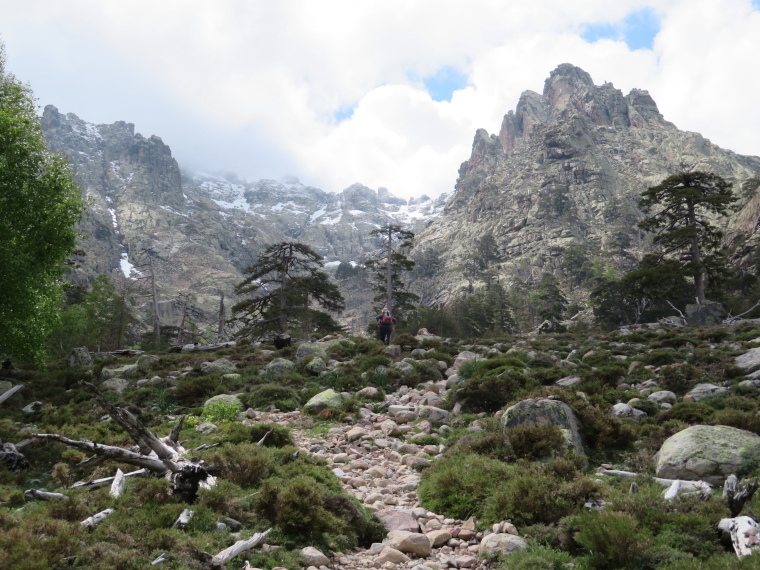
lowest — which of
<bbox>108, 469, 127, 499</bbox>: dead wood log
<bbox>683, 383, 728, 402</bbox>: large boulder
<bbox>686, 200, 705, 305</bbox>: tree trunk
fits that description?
<bbox>108, 469, 127, 499</bbox>: dead wood log

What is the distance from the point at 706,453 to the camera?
6793mm

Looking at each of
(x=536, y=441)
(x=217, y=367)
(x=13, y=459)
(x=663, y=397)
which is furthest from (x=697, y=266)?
(x=13, y=459)

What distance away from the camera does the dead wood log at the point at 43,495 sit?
5.65 m

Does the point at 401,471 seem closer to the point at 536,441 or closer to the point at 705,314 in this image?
the point at 536,441

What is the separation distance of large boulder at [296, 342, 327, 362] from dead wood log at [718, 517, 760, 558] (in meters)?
17.0

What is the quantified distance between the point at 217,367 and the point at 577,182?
144409 millimetres

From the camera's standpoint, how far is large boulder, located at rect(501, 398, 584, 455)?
8594mm

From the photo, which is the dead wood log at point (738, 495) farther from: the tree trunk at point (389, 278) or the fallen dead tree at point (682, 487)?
the tree trunk at point (389, 278)

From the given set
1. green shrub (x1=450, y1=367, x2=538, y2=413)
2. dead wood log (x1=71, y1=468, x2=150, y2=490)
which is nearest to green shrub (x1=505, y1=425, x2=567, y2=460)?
green shrub (x1=450, y1=367, x2=538, y2=413)

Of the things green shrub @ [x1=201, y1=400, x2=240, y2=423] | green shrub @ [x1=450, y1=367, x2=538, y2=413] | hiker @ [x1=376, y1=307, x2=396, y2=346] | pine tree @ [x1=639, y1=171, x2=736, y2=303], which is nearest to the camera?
green shrub @ [x1=201, y1=400, x2=240, y2=423]

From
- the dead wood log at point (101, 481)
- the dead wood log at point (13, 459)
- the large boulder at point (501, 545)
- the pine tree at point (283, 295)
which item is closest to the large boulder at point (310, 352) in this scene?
the pine tree at point (283, 295)

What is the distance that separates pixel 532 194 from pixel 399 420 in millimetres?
141845

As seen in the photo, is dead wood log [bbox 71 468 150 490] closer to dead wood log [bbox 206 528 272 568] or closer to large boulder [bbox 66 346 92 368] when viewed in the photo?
dead wood log [bbox 206 528 272 568]

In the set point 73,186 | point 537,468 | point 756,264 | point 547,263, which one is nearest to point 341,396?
point 537,468
